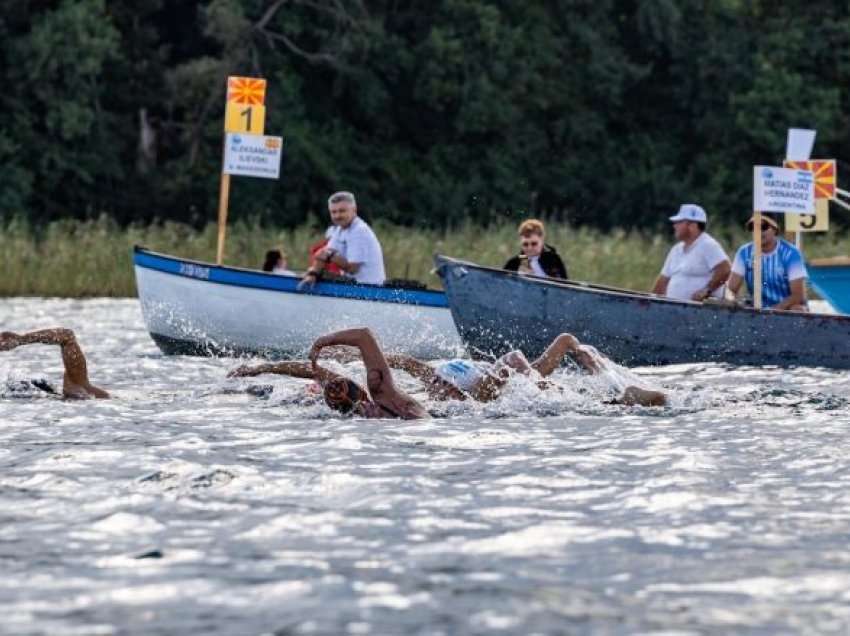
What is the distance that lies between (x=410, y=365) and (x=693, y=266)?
5.76 m

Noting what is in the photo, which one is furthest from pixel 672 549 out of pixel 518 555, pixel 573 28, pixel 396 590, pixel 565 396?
Answer: pixel 573 28

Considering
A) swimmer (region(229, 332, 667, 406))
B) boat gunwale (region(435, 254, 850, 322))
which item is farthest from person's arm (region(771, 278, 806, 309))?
swimmer (region(229, 332, 667, 406))

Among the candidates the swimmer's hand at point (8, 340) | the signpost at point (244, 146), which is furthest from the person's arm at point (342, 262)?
the swimmer's hand at point (8, 340)

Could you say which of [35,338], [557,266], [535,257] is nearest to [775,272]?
[557,266]

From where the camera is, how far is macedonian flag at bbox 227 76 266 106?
21.0m

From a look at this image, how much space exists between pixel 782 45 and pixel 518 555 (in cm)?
4564

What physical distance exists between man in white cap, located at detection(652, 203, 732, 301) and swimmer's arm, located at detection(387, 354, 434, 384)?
5.35 metres

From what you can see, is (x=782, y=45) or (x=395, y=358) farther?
(x=782, y=45)

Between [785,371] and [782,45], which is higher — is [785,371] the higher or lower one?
the lower one

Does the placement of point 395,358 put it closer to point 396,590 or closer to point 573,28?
point 396,590

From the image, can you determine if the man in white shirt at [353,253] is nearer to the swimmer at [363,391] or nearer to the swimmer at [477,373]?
the swimmer at [477,373]

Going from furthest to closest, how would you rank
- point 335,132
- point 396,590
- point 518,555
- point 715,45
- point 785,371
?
point 715,45
point 335,132
point 785,371
point 518,555
point 396,590

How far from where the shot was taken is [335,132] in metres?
49.6

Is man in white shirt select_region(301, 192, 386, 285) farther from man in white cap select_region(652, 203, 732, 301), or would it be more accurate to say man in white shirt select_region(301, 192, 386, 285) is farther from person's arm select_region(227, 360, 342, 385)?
person's arm select_region(227, 360, 342, 385)
